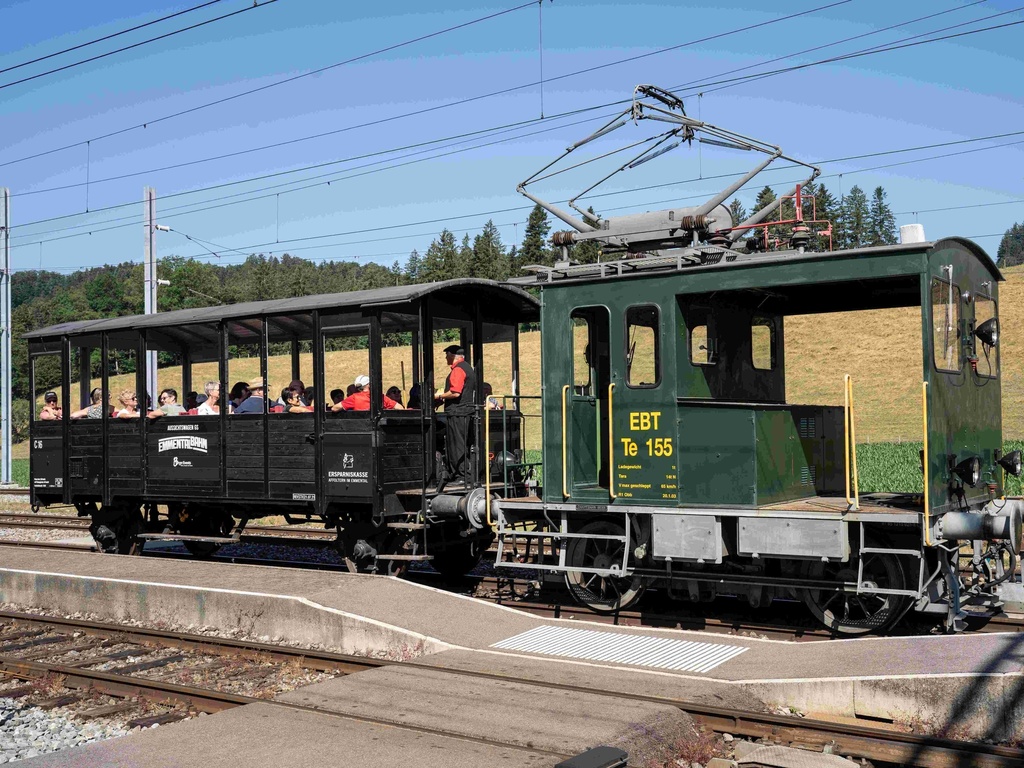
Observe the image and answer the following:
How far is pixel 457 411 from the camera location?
12.1m

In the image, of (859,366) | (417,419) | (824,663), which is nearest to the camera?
(824,663)

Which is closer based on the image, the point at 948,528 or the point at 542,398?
the point at 948,528

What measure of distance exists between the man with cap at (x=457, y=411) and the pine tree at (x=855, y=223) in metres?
79.4

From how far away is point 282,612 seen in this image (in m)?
9.65

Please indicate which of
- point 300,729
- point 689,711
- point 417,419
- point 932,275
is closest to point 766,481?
point 932,275

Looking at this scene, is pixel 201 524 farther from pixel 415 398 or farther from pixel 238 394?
pixel 415 398

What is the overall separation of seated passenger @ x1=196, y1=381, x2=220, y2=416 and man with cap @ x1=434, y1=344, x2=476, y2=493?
10.2 feet

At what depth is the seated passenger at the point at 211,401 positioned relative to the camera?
13227 millimetres

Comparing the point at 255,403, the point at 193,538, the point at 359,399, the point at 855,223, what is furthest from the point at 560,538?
the point at 855,223

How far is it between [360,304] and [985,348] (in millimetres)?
6876

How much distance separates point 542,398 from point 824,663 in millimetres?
4306

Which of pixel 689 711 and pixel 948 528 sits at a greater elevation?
pixel 948 528

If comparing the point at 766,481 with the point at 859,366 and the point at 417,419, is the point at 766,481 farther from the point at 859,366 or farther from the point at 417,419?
the point at 859,366

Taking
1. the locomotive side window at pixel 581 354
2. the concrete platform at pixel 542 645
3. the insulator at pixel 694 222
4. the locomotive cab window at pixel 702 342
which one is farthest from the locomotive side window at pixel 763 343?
the concrete platform at pixel 542 645
